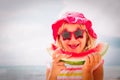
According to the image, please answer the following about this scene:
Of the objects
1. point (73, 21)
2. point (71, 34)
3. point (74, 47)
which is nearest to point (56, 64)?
point (74, 47)

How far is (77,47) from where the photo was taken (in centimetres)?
320

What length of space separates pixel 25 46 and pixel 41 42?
0.20m

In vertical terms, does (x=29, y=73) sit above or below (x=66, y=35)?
below

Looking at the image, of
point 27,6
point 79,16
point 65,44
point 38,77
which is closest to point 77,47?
point 65,44

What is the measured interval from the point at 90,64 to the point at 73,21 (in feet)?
1.80

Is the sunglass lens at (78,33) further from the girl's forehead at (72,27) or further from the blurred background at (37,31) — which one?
the blurred background at (37,31)

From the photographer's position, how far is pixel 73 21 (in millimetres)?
3223

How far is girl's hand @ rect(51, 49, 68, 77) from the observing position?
3168mm

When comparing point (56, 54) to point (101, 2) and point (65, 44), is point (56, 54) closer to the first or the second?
point (65, 44)

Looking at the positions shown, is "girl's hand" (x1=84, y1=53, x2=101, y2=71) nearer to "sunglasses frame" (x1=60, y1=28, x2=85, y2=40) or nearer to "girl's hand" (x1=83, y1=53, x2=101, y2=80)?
"girl's hand" (x1=83, y1=53, x2=101, y2=80)

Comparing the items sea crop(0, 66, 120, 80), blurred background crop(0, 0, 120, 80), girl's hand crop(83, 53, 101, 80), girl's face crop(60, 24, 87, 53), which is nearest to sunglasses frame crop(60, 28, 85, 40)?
girl's face crop(60, 24, 87, 53)

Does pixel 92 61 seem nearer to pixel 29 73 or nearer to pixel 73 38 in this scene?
pixel 73 38

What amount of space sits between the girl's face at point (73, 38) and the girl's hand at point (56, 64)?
0.10 m

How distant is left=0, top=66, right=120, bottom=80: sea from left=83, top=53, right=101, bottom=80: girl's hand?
0.14 meters
